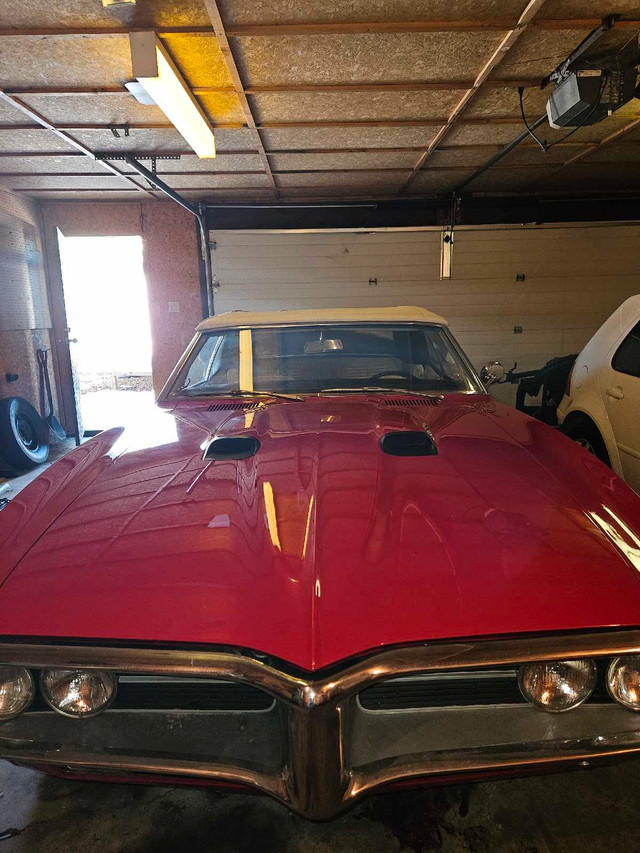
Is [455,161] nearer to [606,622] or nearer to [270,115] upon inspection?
[270,115]

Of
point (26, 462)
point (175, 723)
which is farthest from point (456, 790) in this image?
point (26, 462)

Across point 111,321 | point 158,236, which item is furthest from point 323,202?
point 111,321

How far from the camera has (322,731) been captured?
107 centimetres

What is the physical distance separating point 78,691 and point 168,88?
3806 mm

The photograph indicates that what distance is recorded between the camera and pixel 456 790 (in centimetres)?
172

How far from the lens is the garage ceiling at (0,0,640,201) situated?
3.07m

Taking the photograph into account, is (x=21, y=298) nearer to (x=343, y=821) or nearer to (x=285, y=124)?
(x=285, y=124)

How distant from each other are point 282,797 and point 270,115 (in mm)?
4955

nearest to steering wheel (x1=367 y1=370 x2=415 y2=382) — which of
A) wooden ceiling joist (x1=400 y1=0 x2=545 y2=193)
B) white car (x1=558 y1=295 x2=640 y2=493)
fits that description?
white car (x1=558 y1=295 x2=640 y2=493)

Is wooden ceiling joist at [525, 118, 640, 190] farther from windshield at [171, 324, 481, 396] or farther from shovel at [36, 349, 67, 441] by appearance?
shovel at [36, 349, 67, 441]

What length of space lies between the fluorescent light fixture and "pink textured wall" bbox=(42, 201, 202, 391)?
10.5 feet

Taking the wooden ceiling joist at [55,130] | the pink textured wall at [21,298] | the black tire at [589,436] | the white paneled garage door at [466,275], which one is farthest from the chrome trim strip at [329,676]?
the white paneled garage door at [466,275]

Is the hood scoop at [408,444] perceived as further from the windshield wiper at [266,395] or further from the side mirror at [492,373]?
the side mirror at [492,373]

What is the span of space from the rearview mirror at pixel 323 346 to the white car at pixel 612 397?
6.56ft
